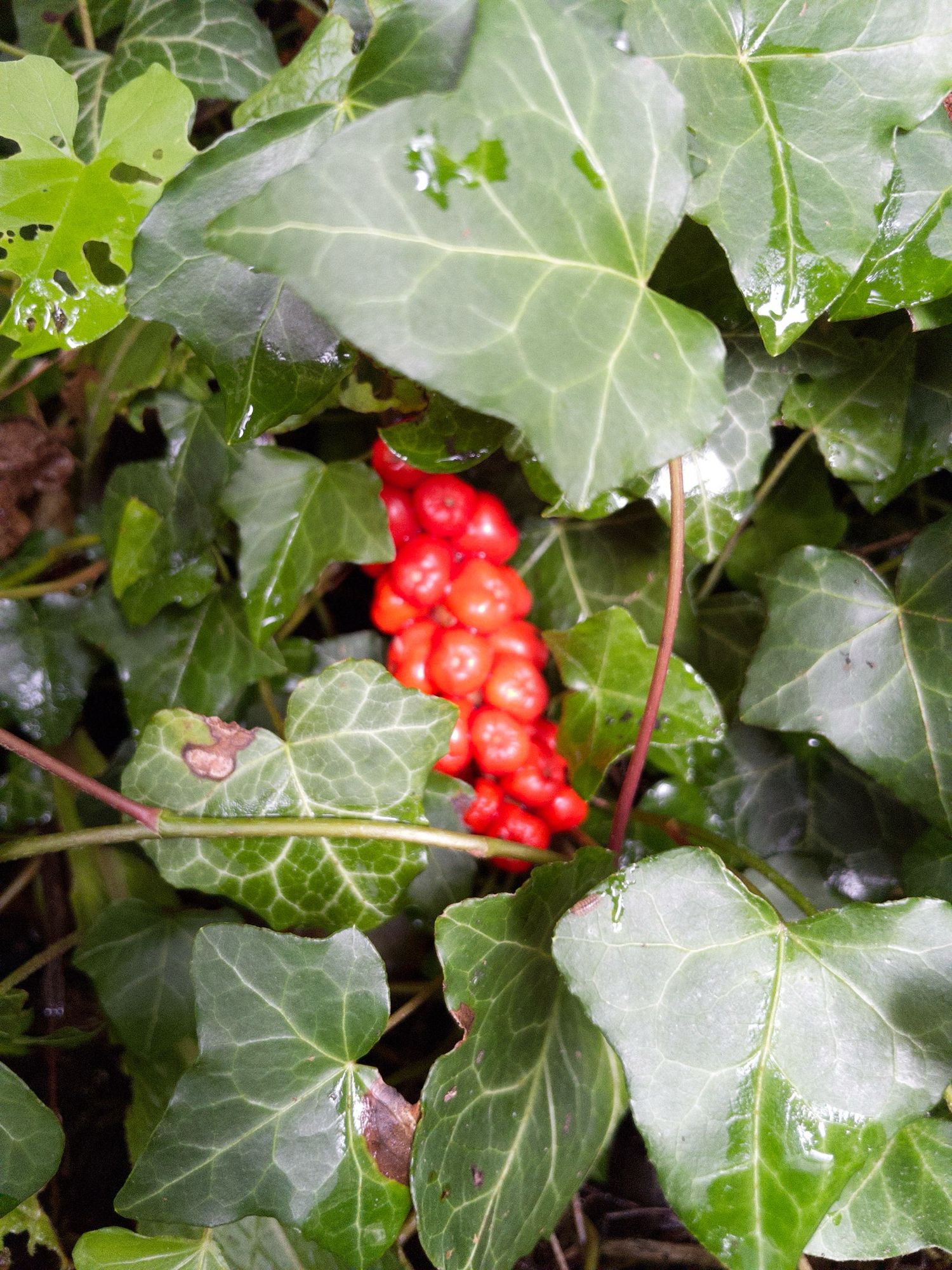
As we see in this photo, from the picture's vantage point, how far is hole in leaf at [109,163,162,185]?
80 cm

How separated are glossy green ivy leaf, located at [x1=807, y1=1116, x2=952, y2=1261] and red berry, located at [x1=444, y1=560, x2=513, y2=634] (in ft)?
1.84

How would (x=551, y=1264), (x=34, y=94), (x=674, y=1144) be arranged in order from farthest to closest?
(x=551, y=1264), (x=34, y=94), (x=674, y=1144)

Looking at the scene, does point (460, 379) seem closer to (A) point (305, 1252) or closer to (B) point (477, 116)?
A: (B) point (477, 116)

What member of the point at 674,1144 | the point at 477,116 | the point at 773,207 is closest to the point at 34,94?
the point at 477,116

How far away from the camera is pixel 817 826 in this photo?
3.40 ft

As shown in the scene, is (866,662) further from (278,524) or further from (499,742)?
(278,524)

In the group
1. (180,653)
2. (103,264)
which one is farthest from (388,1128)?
(103,264)

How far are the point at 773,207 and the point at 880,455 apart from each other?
35 centimetres

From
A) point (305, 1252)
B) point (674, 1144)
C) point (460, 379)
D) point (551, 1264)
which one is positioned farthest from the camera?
point (551, 1264)

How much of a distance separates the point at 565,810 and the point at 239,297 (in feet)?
A: 1.82

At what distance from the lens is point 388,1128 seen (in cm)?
76

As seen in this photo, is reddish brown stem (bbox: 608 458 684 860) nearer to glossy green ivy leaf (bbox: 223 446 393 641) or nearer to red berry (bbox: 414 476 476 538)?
red berry (bbox: 414 476 476 538)

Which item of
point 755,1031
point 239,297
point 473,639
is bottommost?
point 755,1031

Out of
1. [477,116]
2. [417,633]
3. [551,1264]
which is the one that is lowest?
[551,1264]
